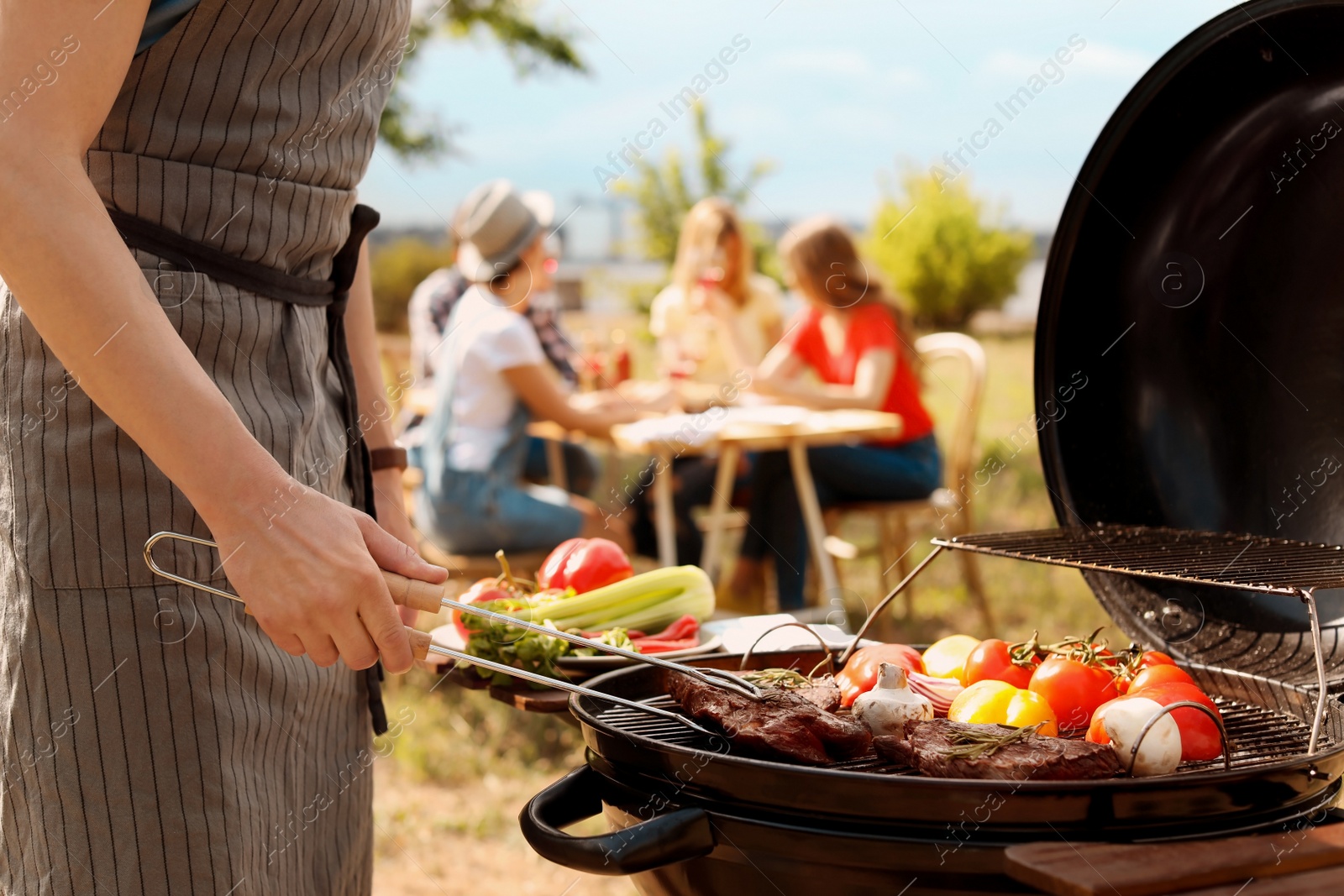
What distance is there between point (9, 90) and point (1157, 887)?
126 centimetres

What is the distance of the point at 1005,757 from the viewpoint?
1250mm

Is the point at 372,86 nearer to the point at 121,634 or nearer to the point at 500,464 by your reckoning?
the point at 121,634

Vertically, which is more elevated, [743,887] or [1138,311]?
[1138,311]

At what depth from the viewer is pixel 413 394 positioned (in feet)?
20.3

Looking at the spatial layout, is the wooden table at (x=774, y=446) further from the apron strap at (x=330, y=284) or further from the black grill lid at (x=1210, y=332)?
the apron strap at (x=330, y=284)

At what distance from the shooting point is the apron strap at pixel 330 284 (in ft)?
4.20

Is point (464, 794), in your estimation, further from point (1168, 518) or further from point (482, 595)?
point (1168, 518)

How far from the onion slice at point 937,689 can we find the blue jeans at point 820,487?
393 centimetres

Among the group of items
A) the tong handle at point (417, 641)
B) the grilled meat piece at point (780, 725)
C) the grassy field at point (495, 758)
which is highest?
the tong handle at point (417, 641)

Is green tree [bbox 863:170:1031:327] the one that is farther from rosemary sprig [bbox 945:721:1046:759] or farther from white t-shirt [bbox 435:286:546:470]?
rosemary sprig [bbox 945:721:1046:759]

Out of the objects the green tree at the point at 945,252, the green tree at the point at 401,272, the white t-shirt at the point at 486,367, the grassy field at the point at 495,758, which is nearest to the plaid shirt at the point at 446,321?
the white t-shirt at the point at 486,367

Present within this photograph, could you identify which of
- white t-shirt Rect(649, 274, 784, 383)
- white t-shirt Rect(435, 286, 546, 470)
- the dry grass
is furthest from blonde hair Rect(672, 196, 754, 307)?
the dry grass

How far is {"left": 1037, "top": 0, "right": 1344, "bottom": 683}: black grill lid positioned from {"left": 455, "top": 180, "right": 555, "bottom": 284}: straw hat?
12.4 feet

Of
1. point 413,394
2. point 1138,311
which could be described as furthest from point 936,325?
point 1138,311
